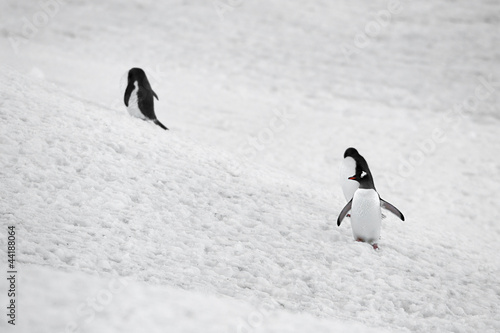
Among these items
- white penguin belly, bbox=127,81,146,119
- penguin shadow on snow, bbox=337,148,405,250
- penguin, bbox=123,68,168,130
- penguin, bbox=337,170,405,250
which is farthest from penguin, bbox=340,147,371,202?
white penguin belly, bbox=127,81,146,119

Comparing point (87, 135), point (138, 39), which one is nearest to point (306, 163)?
point (87, 135)

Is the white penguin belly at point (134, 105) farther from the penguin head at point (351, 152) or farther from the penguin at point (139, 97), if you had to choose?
the penguin head at point (351, 152)

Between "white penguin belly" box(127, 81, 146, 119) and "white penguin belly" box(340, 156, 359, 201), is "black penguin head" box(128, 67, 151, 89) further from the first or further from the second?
"white penguin belly" box(340, 156, 359, 201)

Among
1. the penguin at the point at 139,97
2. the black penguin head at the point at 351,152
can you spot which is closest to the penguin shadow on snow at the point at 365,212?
the black penguin head at the point at 351,152

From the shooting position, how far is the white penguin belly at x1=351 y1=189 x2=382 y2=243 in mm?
5129

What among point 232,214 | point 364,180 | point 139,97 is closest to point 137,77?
point 139,97

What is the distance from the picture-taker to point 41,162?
512 centimetres

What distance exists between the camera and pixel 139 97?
748 centimetres

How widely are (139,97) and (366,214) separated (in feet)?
12.5

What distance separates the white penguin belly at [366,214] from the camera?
5129 mm

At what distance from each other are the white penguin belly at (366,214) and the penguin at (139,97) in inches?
134

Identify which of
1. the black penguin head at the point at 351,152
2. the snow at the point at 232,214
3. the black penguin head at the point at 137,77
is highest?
the black penguin head at the point at 137,77

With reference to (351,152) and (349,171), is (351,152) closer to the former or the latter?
(351,152)

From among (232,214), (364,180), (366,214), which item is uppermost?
(364,180)
